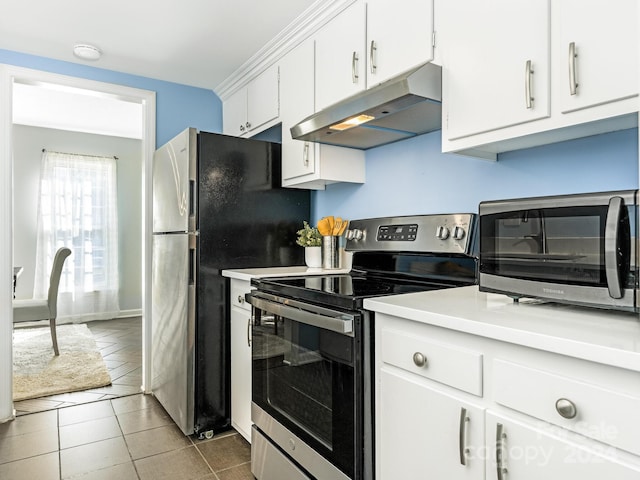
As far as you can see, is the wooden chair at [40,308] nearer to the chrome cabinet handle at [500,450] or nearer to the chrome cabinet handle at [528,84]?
the chrome cabinet handle at [500,450]

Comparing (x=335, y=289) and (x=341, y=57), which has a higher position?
(x=341, y=57)

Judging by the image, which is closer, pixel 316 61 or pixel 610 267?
pixel 610 267

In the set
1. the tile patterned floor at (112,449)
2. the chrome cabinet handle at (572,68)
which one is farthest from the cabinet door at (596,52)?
the tile patterned floor at (112,449)

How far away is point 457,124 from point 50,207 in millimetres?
5256

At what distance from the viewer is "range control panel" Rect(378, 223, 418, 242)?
6.26 ft

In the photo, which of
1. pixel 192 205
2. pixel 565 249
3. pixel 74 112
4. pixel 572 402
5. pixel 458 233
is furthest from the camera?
pixel 74 112

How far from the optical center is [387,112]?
1680mm

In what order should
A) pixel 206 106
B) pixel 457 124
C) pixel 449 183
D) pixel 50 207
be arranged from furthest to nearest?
pixel 50 207
pixel 206 106
pixel 449 183
pixel 457 124

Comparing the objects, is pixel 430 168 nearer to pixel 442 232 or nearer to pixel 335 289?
pixel 442 232

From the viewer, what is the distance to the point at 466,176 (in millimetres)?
1845

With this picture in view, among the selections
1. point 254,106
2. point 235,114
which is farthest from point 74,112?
point 254,106

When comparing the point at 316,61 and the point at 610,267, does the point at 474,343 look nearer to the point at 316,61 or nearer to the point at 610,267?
the point at 610,267

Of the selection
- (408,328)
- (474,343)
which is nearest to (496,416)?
(474,343)

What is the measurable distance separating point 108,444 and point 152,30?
2.27 meters
